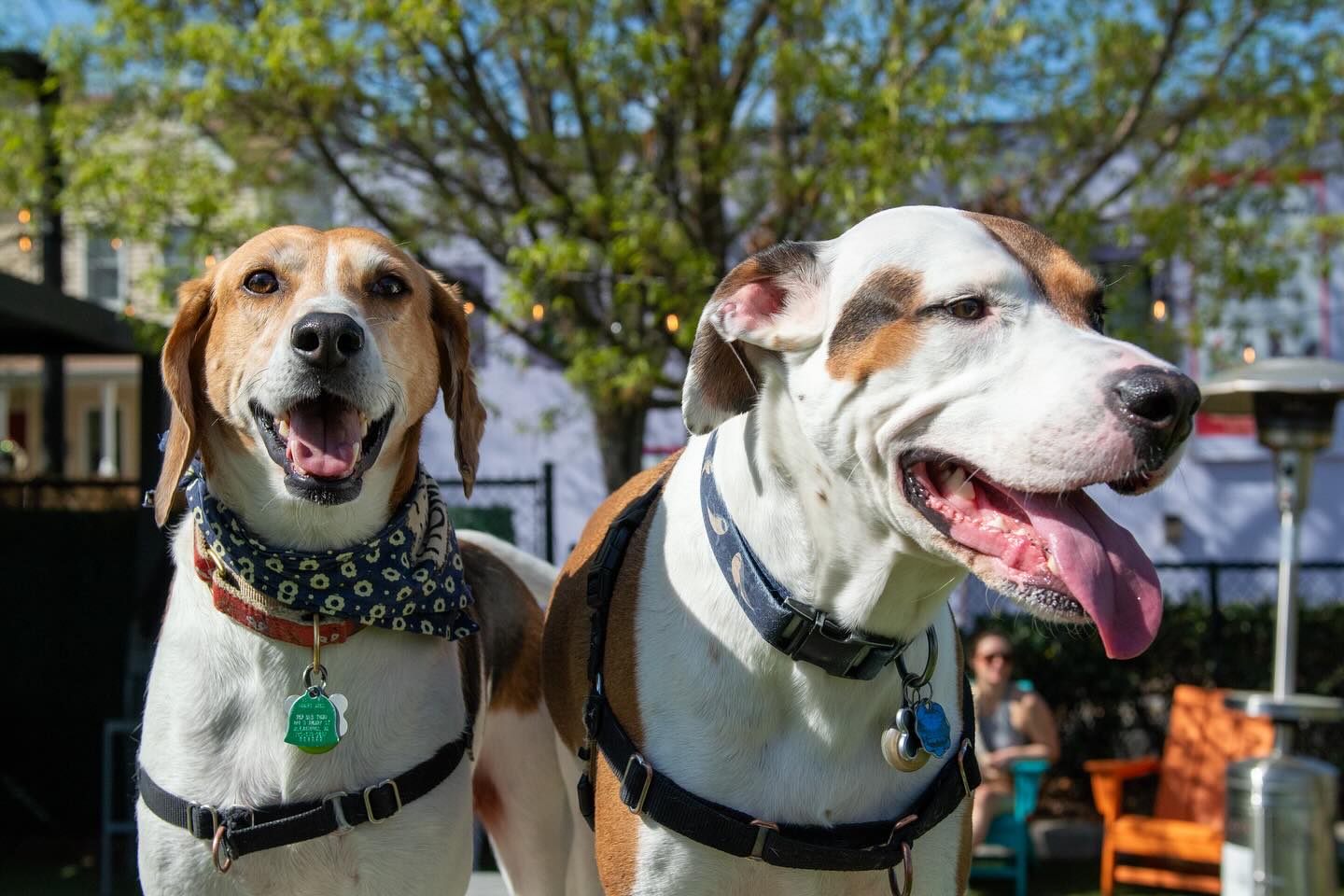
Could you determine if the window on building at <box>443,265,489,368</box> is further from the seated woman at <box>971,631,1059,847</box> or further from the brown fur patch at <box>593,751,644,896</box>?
the brown fur patch at <box>593,751,644,896</box>

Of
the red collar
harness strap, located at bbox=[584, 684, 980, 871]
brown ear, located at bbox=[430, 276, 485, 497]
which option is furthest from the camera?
brown ear, located at bbox=[430, 276, 485, 497]

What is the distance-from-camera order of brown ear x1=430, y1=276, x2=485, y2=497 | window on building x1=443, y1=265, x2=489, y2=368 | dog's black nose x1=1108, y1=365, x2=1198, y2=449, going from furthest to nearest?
window on building x1=443, y1=265, x2=489, y2=368 → brown ear x1=430, y1=276, x2=485, y2=497 → dog's black nose x1=1108, y1=365, x2=1198, y2=449

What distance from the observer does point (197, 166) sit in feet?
31.7

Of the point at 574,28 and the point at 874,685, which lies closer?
the point at 874,685

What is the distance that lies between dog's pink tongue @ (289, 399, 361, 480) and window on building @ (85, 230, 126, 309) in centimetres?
1892

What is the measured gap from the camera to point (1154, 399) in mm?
1897

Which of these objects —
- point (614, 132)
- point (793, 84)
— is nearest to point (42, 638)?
point (614, 132)

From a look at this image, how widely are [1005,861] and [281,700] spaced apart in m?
6.18

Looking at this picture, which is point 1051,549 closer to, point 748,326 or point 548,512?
point 748,326

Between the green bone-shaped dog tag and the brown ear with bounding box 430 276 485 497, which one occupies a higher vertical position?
the brown ear with bounding box 430 276 485 497

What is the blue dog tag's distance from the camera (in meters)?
2.38

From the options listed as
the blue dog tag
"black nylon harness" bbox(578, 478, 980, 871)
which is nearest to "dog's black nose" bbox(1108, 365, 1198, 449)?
the blue dog tag

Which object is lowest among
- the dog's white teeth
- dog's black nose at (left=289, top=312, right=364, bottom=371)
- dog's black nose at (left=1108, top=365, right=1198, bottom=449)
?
the dog's white teeth

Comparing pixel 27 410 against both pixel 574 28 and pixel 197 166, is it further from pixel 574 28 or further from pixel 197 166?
pixel 574 28
